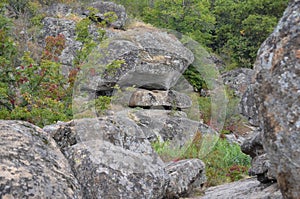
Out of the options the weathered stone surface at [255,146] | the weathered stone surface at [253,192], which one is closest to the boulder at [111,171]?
the weathered stone surface at [253,192]

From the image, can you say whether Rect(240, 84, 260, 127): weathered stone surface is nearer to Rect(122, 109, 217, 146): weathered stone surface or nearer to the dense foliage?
Rect(122, 109, 217, 146): weathered stone surface

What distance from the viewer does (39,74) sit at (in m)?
9.52

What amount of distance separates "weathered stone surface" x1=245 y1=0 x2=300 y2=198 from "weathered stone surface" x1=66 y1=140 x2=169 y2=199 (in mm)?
2109

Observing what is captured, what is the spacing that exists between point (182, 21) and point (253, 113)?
2022 cm

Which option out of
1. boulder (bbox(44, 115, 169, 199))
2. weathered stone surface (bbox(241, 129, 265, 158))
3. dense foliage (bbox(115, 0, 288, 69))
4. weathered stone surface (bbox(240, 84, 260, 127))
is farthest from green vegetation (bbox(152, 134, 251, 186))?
dense foliage (bbox(115, 0, 288, 69))

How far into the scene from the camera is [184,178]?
6023mm

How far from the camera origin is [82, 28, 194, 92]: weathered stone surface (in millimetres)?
16156

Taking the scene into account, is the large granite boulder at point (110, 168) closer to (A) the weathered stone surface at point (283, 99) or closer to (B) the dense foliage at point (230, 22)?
(A) the weathered stone surface at point (283, 99)

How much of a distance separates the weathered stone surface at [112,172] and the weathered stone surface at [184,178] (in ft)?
2.73

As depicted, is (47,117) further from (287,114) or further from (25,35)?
Result: (25,35)

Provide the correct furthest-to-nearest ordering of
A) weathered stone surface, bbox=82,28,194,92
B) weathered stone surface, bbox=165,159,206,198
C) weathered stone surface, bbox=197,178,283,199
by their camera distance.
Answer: weathered stone surface, bbox=82,28,194,92 < weathered stone surface, bbox=165,159,206,198 < weathered stone surface, bbox=197,178,283,199

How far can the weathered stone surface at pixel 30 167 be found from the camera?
2.87 metres

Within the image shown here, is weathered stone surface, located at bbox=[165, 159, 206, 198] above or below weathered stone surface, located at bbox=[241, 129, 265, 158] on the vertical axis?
below

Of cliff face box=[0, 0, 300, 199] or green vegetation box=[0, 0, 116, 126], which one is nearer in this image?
cliff face box=[0, 0, 300, 199]
